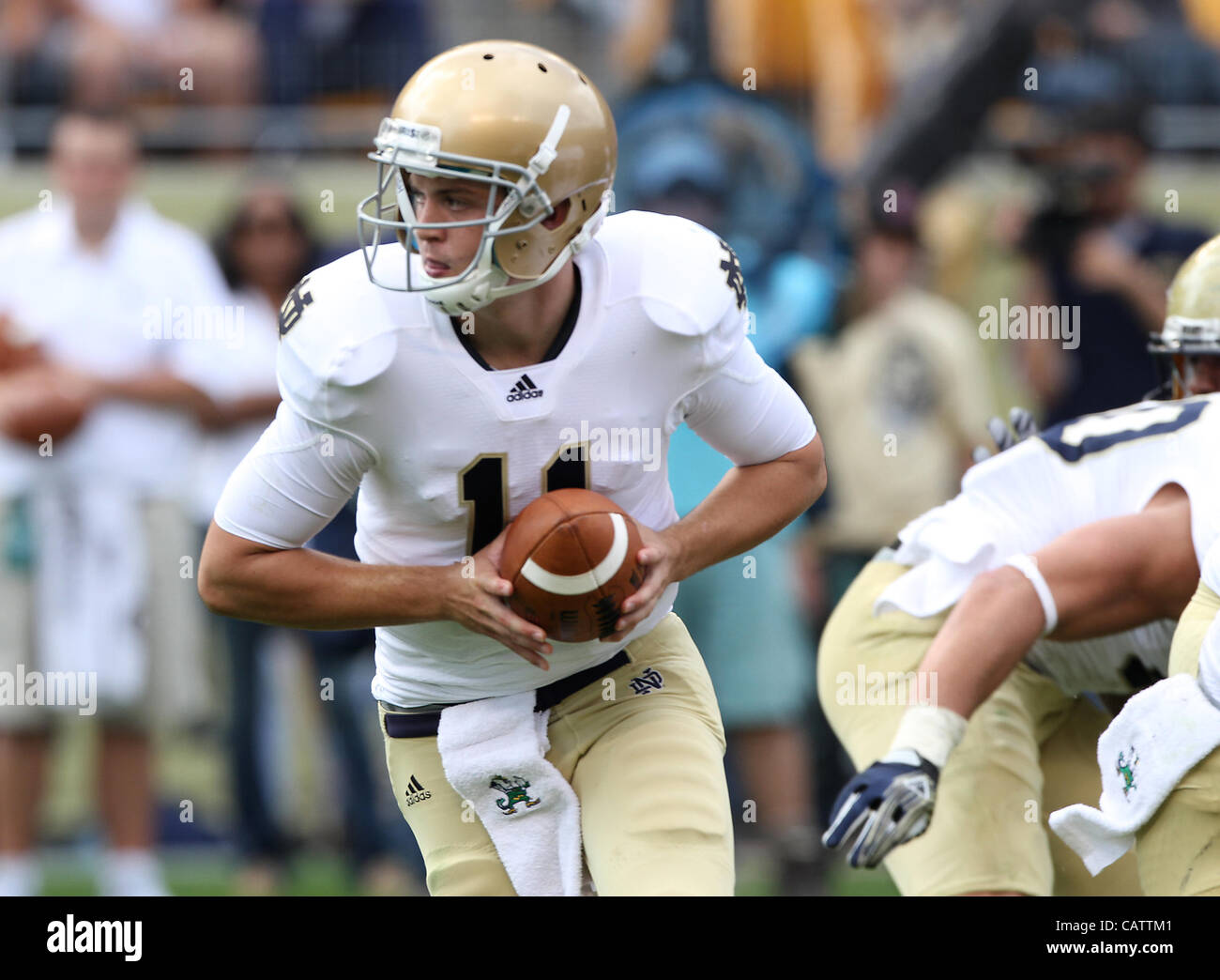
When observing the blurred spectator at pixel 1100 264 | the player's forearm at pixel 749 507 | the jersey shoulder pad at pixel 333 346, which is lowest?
the player's forearm at pixel 749 507

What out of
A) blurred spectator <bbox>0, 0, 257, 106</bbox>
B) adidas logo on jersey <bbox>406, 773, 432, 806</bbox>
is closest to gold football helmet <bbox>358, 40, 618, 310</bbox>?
adidas logo on jersey <bbox>406, 773, 432, 806</bbox>

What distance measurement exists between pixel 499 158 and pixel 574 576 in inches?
23.9

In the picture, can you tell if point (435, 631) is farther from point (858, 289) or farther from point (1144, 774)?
point (858, 289)

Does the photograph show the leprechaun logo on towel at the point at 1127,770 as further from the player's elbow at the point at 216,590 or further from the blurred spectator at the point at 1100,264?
the blurred spectator at the point at 1100,264

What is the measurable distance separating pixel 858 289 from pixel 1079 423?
2.26 m

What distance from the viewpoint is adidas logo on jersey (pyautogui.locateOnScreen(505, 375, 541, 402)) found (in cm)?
262

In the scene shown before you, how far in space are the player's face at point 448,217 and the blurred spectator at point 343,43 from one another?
3.77 metres

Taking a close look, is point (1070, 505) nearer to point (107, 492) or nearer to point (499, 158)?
point (499, 158)

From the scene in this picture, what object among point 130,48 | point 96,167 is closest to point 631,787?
point 96,167

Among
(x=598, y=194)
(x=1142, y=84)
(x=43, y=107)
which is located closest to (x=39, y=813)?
(x=43, y=107)

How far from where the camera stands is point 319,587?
2.66 m

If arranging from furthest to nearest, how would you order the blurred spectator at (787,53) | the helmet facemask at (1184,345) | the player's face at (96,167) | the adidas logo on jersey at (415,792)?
the blurred spectator at (787,53), the player's face at (96,167), the helmet facemask at (1184,345), the adidas logo on jersey at (415,792)

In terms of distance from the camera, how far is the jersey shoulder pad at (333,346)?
2516 millimetres

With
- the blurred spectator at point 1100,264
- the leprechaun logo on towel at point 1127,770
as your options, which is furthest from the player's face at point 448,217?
the blurred spectator at point 1100,264
